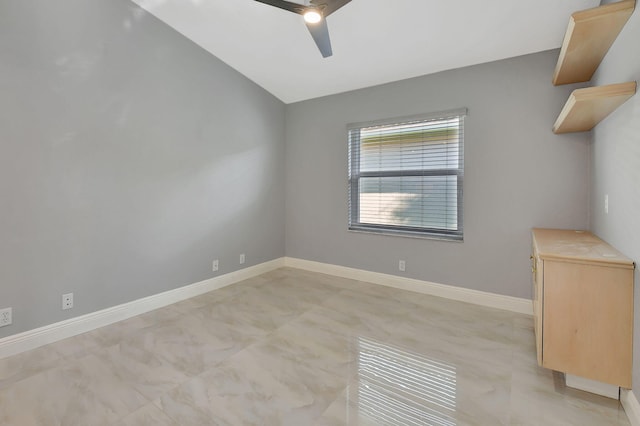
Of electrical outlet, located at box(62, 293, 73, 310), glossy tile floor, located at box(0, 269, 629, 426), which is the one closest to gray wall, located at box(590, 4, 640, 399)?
glossy tile floor, located at box(0, 269, 629, 426)

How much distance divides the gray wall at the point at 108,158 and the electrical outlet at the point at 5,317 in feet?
0.11

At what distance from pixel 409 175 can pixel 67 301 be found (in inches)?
137

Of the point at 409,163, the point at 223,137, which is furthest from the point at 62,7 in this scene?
the point at 409,163

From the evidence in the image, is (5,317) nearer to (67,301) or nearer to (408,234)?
(67,301)

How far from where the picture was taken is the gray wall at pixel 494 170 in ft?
8.55

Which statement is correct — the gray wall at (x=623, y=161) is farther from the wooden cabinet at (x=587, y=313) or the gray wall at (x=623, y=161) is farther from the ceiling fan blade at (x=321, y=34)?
the ceiling fan blade at (x=321, y=34)

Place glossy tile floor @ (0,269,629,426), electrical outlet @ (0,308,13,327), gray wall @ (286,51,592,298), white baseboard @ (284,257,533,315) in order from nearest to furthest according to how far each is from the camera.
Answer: glossy tile floor @ (0,269,629,426) < electrical outlet @ (0,308,13,327) < gray wall @ (286,51,592,298) < white baseboard @ (284,257,533,315)

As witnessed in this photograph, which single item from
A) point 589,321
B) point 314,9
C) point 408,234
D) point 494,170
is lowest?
point 589,321

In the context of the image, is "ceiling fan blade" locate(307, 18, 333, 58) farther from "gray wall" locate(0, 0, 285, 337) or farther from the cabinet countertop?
the cabinet countertop

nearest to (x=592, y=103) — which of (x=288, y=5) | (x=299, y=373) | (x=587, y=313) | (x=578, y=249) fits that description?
(x=578, y=249)

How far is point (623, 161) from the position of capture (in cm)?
165

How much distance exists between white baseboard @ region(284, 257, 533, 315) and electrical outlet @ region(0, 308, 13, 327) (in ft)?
9.70

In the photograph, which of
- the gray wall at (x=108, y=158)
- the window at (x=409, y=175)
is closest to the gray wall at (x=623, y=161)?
the window at (x=409, y=175)

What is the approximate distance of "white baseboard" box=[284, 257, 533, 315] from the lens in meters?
2.80
